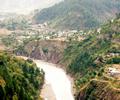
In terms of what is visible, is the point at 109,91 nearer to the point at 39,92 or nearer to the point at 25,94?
the point at 25,94

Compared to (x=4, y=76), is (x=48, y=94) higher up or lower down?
lower down

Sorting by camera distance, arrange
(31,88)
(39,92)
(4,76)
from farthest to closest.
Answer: (39,92)
(31,88)
(4,76)

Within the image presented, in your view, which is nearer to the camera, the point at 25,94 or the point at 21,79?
the point at 25,94

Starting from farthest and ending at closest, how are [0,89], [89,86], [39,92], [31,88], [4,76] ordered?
[39,92]
[31,88]
[89,86]
[4,76]
[0,89]

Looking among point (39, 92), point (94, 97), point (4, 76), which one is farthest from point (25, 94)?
point (39, 92)

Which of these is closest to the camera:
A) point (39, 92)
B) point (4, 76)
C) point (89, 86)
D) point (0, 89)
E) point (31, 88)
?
point (0, 89)

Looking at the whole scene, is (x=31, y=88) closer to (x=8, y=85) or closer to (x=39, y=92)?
(x=39, y=92)

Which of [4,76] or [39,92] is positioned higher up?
[4,76]

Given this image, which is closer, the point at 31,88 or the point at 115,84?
the point at 115,84

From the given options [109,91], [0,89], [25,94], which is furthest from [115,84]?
[0,89]
